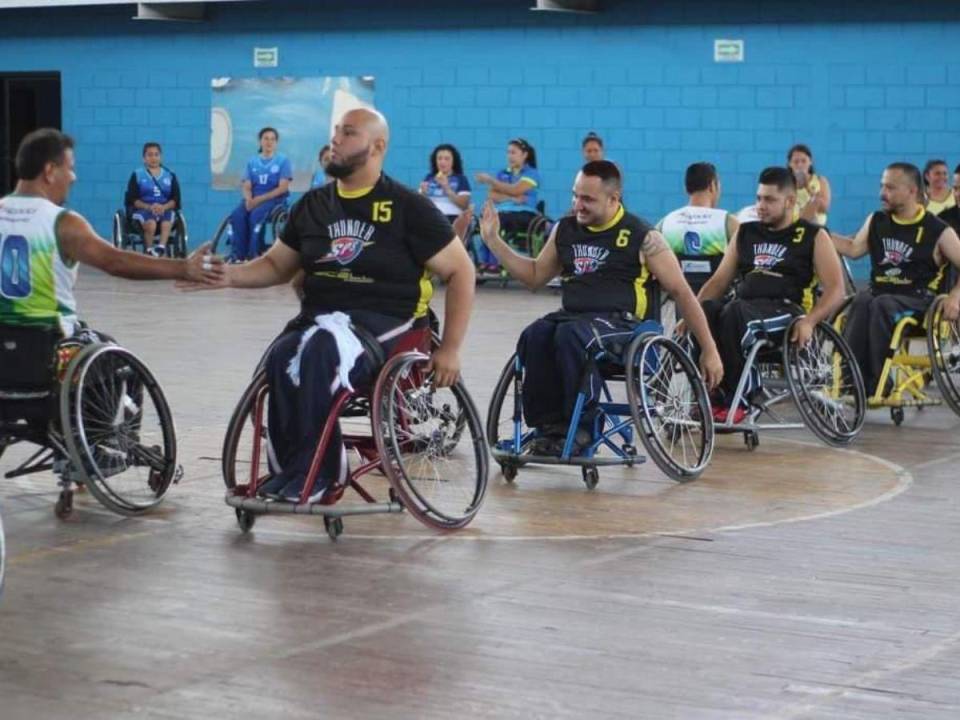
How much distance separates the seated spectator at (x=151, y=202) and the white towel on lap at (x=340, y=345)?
47.0 feet

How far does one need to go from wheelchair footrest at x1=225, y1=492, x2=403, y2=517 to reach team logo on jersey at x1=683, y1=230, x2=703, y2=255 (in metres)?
4.38

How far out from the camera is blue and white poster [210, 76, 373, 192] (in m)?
21.5

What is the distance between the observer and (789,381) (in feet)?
26.8

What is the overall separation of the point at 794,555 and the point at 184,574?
73.2 inches

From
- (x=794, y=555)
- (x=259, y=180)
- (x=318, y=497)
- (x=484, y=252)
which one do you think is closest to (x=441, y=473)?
(x=318, y=497)

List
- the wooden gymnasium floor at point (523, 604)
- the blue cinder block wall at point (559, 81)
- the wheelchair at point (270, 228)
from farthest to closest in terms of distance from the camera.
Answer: the wheelchair at point (270, 228) < the blue cinder block wall at point (559, 81) < the wooden gymnasium floor at point (523, 604)

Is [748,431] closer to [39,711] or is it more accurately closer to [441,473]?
[441,473]

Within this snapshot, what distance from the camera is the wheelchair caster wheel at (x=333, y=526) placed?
6113mm

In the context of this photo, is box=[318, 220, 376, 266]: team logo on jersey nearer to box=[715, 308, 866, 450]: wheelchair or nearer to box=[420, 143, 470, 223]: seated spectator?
box=[715, 308, 866, 450]: wheelchair

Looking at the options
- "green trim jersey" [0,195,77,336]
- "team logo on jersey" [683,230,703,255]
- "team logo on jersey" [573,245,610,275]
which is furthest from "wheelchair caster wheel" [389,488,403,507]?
"team logo on jersey" [683,230,703,255]

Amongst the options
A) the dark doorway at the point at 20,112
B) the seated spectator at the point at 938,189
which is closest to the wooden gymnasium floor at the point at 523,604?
the seated spectator at the point at 938,189

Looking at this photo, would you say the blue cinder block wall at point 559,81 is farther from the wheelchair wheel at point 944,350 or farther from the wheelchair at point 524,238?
the wheelchair wheel at point 944,350

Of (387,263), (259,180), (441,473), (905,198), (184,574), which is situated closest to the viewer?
(184,574)

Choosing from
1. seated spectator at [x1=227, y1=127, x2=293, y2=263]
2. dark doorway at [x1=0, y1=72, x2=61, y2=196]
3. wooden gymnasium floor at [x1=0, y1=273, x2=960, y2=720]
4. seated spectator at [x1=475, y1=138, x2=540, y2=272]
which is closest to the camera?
wooden gymnasium floor at [x1=0, y1=273, x2=960, y2=720]
